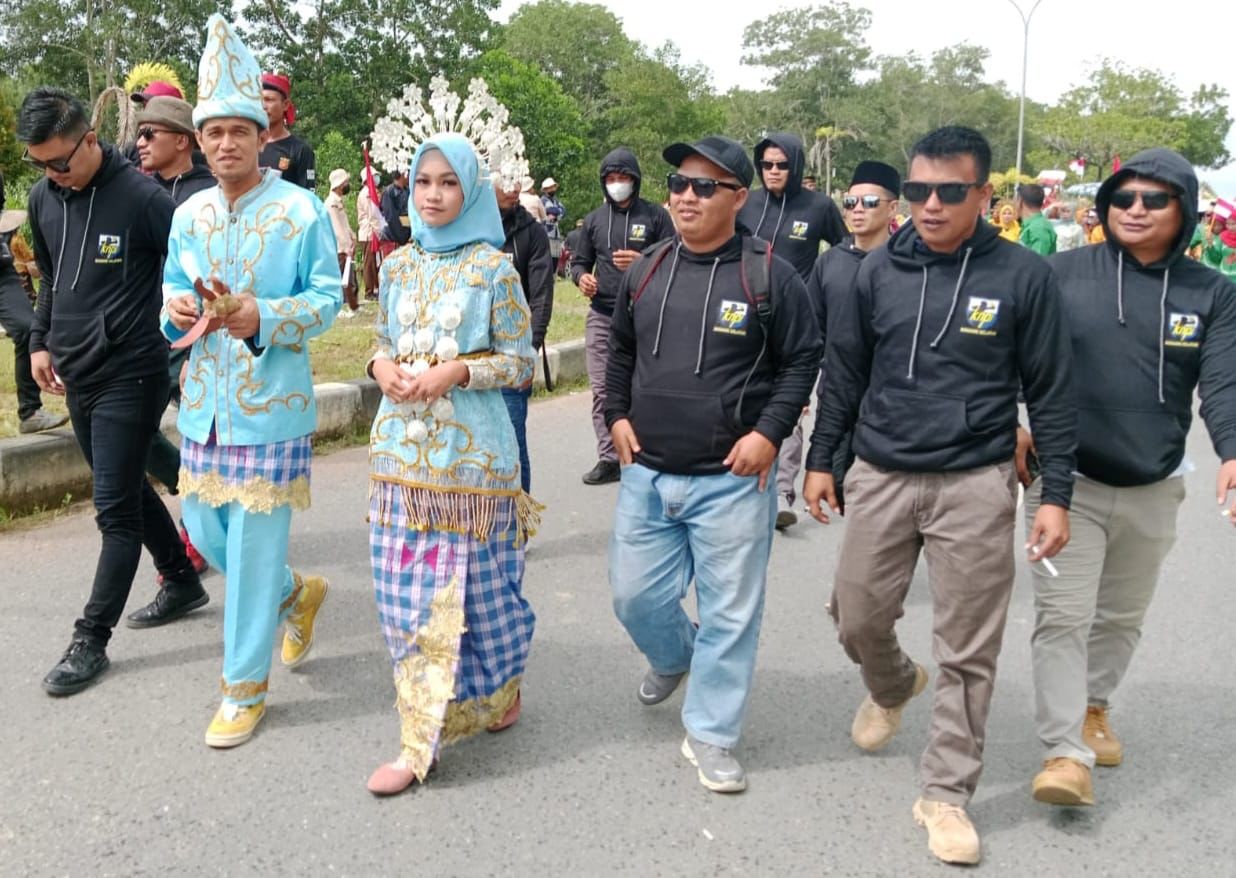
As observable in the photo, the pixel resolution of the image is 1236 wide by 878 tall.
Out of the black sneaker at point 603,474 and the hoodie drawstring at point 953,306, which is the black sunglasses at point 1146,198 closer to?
the hoodie drawstring at point 953,306

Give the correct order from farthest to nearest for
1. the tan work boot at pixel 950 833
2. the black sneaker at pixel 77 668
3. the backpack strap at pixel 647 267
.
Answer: the black sneaker at pixel 77 668
the backpack strap at pixel 647 267
the tan work boot at pixel 950 833

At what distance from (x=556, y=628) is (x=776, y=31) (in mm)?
86628

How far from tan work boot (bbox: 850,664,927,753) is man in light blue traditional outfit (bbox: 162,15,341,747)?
6.32ft

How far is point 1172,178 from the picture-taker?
10.1 feet

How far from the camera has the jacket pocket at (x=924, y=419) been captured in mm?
2934

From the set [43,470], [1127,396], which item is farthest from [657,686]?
[43,470]

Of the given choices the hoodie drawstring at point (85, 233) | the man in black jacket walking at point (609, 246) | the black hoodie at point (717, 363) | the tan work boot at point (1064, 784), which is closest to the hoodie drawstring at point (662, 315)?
the black hoodie at point (717, 363)

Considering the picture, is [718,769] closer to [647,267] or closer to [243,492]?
[647,267]

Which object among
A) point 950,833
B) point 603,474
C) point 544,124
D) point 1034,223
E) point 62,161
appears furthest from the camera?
point 544,124

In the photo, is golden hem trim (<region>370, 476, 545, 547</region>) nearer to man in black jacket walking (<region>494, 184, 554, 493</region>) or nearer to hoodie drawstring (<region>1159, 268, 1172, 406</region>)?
hoodie drawstring (<region>1159, 268, 1172, 406</region>)

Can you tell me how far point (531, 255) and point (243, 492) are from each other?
276 centimetres

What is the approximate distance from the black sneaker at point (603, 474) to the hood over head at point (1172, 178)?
13.4 feet

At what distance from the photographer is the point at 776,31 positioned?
84062 mm

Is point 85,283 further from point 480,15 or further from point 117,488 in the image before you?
point 480,15
